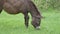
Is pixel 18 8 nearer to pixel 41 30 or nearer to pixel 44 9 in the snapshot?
pixel 41 30

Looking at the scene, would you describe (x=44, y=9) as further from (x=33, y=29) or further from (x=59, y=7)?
(x=33, y=29)

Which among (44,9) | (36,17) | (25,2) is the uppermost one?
(25,2)

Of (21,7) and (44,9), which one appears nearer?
(21,7)

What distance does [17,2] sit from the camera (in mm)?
9156

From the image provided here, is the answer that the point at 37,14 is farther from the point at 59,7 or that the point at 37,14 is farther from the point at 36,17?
the point at 59,7

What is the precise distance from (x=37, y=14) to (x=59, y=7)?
798 cm

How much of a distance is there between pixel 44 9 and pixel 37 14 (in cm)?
732

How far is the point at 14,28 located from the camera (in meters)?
9.55

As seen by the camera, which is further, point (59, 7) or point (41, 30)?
point (59, 7)

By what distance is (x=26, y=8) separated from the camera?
30.2ft

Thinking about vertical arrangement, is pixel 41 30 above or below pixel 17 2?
below

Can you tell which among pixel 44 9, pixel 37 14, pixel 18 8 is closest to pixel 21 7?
pixel 18 8

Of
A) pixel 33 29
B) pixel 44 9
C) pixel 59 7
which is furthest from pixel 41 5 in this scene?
pixel 33 29

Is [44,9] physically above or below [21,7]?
below
